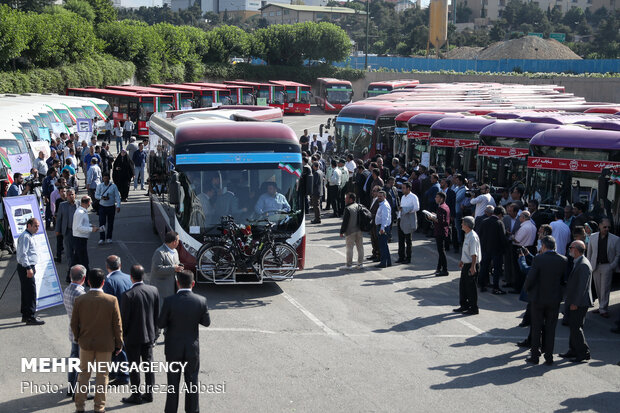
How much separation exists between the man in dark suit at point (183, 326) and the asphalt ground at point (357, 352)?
770 millimetres

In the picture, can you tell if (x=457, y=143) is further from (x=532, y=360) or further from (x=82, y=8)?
(x=82, y=8)

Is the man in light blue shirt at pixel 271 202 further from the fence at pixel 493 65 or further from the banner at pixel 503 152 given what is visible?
the fence at pixel 493 65

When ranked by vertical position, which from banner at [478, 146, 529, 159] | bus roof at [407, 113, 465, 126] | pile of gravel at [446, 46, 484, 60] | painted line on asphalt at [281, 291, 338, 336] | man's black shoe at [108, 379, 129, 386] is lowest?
painted line on asphalt at [281, 291, 338, 336]

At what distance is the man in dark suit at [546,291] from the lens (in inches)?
410

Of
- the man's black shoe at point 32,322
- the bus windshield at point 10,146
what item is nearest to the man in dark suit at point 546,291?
the man's black shoe at point 32,322

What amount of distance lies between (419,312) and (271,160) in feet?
12.4

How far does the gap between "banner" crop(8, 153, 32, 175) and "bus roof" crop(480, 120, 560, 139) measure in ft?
41.1

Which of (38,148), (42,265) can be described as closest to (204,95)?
(38,148)

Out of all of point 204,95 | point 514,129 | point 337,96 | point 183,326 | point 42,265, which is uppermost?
point 514,129

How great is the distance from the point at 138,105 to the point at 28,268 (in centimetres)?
3291

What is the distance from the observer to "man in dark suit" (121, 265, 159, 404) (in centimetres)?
861

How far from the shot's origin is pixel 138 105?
43469 mm

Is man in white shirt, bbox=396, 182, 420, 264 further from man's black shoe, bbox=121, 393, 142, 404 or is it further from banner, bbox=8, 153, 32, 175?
banner, bbox=8, 153, 32, 175

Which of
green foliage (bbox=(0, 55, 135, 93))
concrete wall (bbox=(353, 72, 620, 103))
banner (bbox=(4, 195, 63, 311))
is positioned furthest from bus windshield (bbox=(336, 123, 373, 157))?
concrete wall (bbox=(353, 72, 620, 103))
